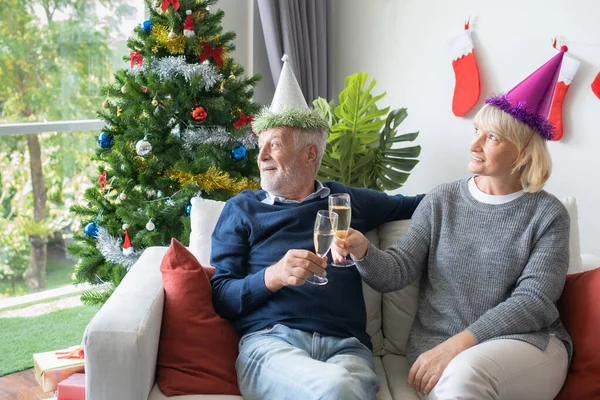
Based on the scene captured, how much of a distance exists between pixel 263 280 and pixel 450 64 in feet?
6.47

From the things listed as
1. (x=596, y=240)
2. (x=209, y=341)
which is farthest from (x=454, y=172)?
(x=209, y=341)

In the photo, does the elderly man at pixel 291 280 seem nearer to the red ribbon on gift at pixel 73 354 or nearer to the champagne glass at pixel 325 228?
the champagne glass at pixel 325 228

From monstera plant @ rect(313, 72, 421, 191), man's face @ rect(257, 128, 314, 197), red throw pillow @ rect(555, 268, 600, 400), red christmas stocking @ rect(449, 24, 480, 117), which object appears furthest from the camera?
red christmas stocking @ rect(449, 24, 480, 117)

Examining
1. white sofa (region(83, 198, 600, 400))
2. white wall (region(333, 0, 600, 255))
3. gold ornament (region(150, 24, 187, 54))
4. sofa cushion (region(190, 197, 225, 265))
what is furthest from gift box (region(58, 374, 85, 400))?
white wall (region(333, 0, 600, 255))

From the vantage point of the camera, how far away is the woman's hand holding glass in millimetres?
2023

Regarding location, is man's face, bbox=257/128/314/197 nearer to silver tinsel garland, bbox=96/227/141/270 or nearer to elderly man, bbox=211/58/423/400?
elderly man, bbox=211/58/423/400

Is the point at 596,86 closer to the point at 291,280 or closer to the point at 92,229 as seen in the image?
the point at 291,280

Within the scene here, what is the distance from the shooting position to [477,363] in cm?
192

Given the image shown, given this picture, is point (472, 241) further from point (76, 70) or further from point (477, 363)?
point (76, 70)

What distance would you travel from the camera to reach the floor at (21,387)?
3029mm

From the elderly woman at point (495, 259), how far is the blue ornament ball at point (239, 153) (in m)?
0.91

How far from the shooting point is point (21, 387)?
3121 millimetres

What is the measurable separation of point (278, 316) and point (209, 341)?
0.22 m

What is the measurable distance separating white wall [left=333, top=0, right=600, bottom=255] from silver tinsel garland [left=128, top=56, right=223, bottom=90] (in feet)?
4.21
